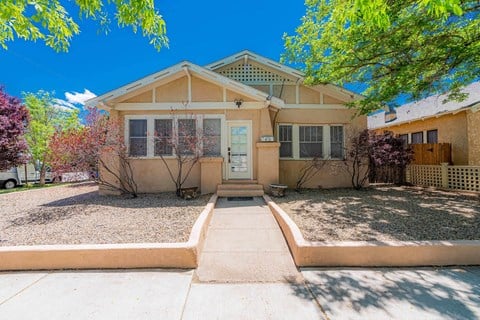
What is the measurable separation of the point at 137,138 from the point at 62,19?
5.31m

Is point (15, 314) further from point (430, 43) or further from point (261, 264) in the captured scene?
point (430, 43)

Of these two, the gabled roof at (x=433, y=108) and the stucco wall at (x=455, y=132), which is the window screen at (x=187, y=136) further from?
the stucco wall at (x=455, y=132)

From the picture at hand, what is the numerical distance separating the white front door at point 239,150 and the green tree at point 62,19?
4.86 m

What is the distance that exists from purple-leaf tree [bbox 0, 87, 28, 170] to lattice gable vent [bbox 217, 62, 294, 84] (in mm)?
13423

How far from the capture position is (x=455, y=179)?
32.7 feet

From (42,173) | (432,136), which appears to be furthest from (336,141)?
(42,173)

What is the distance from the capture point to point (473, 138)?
10.8 meters

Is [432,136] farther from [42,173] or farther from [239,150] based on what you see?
[42,173]

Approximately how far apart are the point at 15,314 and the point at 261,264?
3070 millimetres

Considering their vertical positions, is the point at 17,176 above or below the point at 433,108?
below

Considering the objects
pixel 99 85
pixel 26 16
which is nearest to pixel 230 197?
pixel 26 16

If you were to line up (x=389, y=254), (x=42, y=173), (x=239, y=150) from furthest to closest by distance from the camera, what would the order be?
(x=42, y=173), (x=239, y=150), (x=389, y=254)

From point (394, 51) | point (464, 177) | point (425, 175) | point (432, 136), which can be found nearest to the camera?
point (394, 51)

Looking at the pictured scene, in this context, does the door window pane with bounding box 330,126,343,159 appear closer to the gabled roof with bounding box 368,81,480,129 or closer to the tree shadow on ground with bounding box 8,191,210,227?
the gabled roof with bounding box 368,81,480,129
